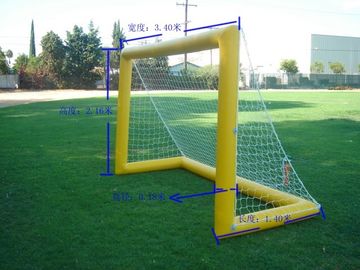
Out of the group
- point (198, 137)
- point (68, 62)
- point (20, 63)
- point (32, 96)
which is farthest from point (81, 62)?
point (198, 137)

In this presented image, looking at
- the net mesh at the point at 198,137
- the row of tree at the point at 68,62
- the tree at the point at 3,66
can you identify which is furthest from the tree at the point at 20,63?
the net mesh at the point at 198,137

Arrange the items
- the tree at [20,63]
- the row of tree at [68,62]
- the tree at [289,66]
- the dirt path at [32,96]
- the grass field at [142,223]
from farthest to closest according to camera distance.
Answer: the tree at [289,66]
the row of tree at [68,62]
the tree at [20,63]
the dirt path at [32,96]
the grass field at [142,223]

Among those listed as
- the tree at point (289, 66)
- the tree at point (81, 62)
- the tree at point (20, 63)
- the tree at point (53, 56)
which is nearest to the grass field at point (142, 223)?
the tree at point (20, 63)

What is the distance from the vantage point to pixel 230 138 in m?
3.20

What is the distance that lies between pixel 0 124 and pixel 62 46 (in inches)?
1162

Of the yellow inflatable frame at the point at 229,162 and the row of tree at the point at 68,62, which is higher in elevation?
the row of tree at the point at 68,62

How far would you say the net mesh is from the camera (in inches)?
184

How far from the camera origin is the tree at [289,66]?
1930 inches

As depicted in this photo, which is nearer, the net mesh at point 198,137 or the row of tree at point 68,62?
the net mesh at point 198,137

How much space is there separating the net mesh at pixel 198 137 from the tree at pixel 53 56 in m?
28.6

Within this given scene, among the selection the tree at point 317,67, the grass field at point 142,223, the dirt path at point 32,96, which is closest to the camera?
the grass field at point 142,223

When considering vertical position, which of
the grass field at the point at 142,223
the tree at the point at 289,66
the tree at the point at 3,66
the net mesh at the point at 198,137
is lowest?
the grass field at the point at 142,223

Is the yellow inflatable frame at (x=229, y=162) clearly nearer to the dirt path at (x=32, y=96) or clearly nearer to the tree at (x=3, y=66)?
the dirt path at (x=32, y=96)

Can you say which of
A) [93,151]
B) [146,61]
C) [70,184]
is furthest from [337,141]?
[70,184]
